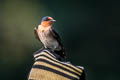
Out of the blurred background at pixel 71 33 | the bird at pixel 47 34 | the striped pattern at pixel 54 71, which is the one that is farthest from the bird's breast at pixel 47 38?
the blurred background at pixel 71 33

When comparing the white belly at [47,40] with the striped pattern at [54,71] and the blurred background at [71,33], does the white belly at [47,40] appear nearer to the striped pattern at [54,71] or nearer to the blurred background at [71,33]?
the striped pattern at [54,71]

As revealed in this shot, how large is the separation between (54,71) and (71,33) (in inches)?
290

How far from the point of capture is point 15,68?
9.02 m

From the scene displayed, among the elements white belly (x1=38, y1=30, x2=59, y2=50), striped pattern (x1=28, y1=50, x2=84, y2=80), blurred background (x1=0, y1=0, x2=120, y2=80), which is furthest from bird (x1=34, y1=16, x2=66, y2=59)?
blurred background (x1=0, y1=0, x2=120, y2=80)

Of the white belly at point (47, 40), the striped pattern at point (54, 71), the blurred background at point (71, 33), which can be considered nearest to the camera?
the striped pattern at point (54, 71)

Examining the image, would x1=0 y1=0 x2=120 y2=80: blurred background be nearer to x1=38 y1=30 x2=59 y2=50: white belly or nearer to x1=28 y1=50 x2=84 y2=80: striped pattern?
x1=38 y1=30 x2=59 y2=50: white belly

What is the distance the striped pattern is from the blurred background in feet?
19.4

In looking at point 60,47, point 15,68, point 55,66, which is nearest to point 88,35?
point 15,68

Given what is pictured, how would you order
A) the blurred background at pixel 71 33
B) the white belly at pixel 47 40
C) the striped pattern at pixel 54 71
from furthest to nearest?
the blurred background at pixel 71 33
the white belly at pixel 47 40
the striped pattern at pixel 54 71

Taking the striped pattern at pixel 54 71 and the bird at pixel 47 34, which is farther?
the bird at pixel 47 34

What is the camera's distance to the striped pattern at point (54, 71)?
197 centimetres

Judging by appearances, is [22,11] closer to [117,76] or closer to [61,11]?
[61,11]

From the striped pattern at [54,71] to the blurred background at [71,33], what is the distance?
233 inches

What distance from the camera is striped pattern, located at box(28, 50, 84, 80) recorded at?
1.97 metres
